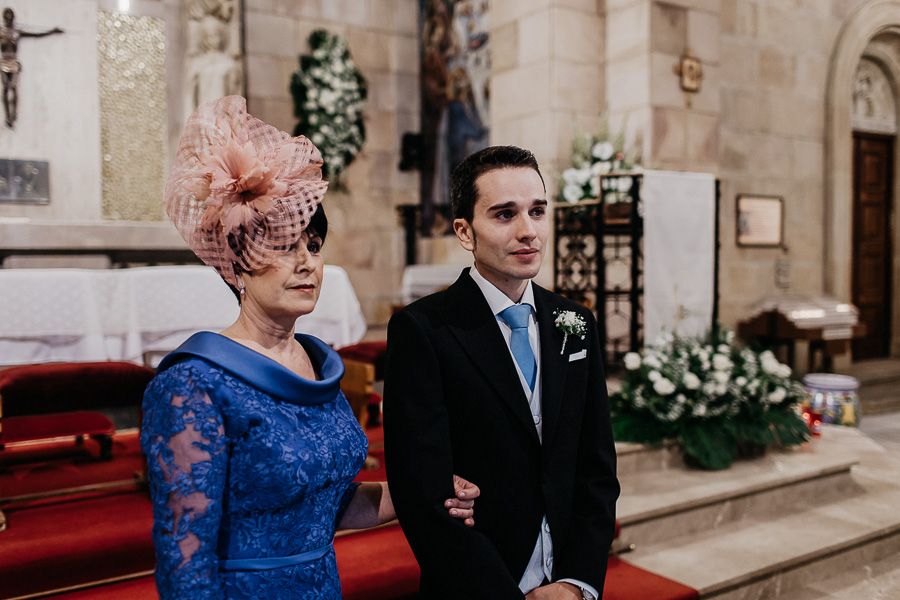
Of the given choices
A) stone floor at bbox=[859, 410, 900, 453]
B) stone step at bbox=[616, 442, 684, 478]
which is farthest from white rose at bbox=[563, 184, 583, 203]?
stone floor at bbox=[859, 410, 900, 453]

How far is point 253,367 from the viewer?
4.22 feet

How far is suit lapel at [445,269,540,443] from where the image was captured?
1.71m

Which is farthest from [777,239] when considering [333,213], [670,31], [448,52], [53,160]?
[53,160]

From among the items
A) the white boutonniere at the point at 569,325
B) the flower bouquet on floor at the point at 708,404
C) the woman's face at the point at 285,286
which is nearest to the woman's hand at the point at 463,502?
the white boutonniere at the point at 569,325

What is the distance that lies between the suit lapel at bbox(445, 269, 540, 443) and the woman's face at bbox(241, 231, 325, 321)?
456 millimetres

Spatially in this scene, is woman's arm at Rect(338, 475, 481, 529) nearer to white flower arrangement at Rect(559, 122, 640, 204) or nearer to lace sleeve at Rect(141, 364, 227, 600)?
lace sleeve at Rect(141, 364, 227, 600)

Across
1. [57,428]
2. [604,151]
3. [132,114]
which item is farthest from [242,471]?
[132,114]

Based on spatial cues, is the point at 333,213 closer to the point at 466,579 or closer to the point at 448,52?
the point at 448,52

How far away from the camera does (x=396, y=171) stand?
365 inches

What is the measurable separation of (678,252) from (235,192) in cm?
468

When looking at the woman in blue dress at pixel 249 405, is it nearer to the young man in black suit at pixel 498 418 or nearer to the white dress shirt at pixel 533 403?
the young man in black suit at pixel 498 418

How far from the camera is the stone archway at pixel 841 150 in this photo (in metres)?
8.35

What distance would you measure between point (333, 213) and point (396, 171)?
1048mm

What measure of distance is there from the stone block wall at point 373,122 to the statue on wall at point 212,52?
96 cm
